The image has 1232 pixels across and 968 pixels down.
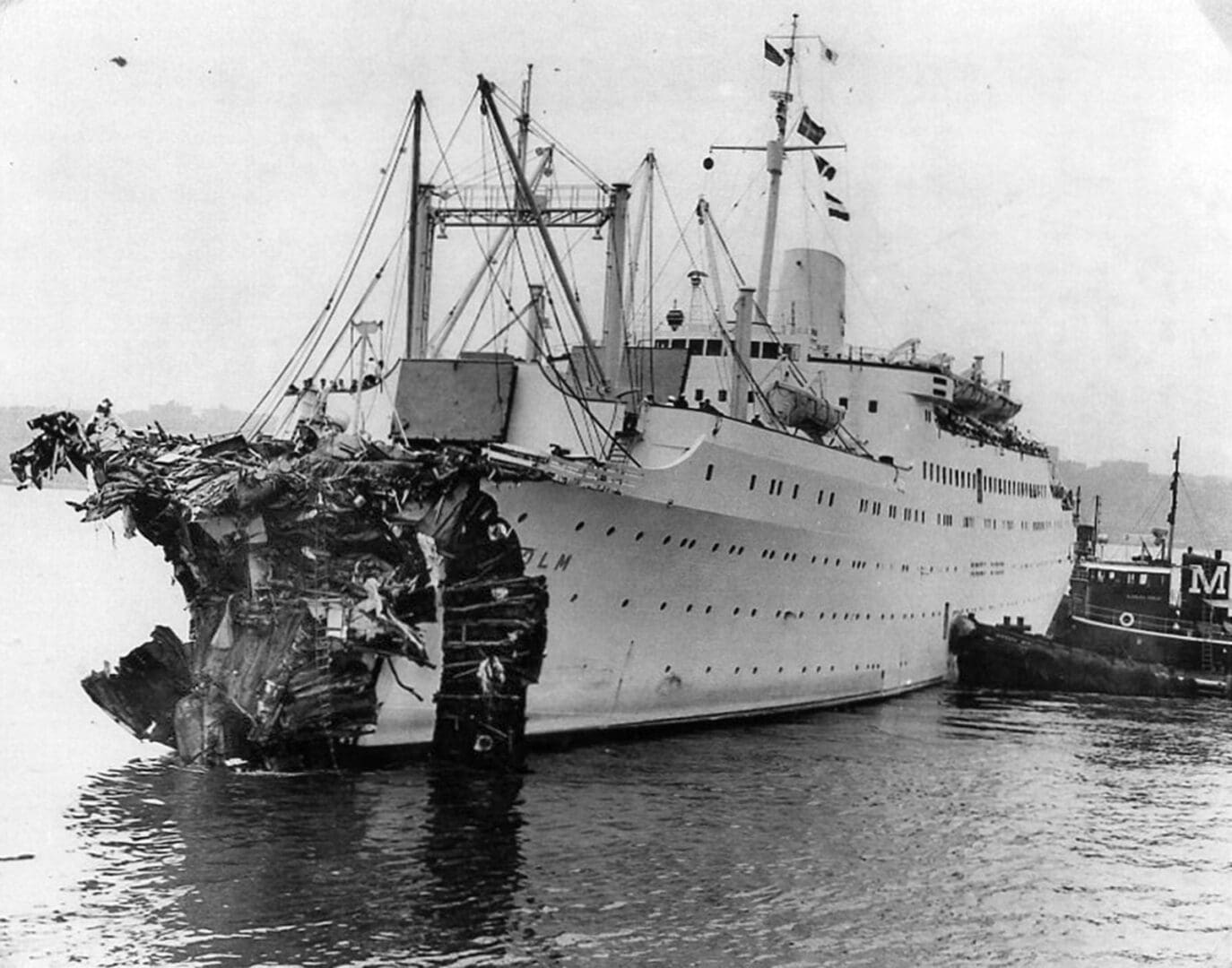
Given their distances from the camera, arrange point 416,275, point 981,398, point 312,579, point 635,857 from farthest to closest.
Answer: point 981,398 → point 416,275 → point 312,579 → point 635,857

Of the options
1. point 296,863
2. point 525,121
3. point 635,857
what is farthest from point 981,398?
point 296,863

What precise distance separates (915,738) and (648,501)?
6.92 meters

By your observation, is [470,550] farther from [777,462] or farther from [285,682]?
[777,462]

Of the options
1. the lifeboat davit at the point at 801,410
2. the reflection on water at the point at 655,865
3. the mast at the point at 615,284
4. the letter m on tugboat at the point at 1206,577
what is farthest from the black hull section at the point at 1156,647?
the mast at the point at 615,284

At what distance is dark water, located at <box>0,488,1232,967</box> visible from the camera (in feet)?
35.4

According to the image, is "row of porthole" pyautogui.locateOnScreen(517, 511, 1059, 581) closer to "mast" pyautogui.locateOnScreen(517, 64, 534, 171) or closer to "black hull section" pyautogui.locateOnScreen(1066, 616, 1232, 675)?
"mast" pyautogui.locateOnScreen(517, 64, 534, 171)

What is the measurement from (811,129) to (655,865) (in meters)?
15.3

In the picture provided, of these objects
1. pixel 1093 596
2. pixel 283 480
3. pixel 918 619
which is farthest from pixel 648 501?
pixel 1093 596

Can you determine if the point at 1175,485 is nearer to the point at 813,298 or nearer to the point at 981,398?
the point at 981,398

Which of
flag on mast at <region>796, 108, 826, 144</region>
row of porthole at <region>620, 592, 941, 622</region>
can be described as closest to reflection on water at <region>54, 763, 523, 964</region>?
row of porthole at <region>620, 592, 941, 622</region>

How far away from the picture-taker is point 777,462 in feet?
70.2

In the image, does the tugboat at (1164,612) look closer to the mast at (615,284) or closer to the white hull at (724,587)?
the white hull at (724,587)

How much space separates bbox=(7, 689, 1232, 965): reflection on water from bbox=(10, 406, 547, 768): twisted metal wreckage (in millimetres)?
779

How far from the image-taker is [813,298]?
2964 cm
